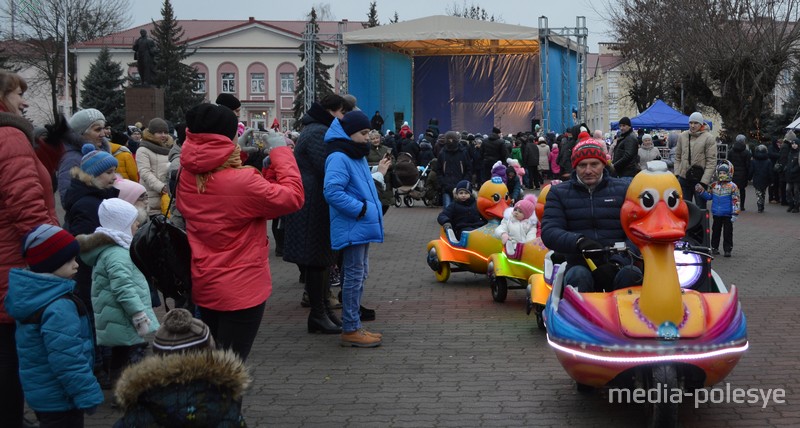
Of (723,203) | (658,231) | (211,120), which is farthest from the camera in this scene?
(723,203)

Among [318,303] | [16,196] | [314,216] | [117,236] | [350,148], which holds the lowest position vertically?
[318,303]

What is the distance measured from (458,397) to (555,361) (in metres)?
1.29

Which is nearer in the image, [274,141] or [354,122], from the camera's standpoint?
[274,141]

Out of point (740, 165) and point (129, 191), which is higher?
point (129, 191)

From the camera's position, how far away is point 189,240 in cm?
547

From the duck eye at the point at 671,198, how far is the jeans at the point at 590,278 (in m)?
0.56

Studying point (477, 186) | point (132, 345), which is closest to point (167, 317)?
point (132, 345)

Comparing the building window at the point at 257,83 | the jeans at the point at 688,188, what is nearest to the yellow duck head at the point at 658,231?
the jeans at the point at 688,188

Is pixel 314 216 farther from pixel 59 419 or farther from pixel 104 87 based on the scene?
pixel 104 87

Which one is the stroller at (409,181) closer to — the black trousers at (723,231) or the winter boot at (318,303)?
the black trousers at (723,231)

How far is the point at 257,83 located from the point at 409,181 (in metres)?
68.3

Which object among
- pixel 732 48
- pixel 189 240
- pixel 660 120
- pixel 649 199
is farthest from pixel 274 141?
pixel 732 48

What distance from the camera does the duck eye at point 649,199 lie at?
570 centimetres

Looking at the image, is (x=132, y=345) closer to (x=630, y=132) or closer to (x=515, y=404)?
(x=515, y=404)
